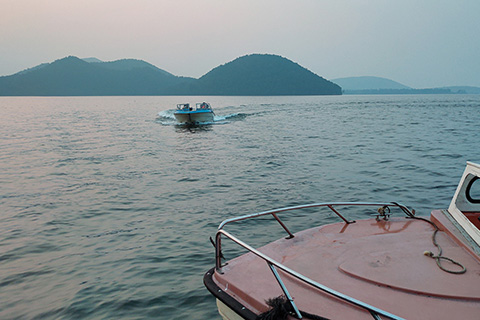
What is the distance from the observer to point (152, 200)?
42.3ft

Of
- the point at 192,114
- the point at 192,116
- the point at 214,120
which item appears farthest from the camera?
the point at 214,120

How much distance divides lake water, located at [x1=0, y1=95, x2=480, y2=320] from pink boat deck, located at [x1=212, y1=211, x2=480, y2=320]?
230cm

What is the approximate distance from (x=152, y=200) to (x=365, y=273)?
9695mm

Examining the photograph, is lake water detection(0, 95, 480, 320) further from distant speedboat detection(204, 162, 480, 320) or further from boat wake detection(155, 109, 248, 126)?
boat wake detection(155, 109, 248, 126)

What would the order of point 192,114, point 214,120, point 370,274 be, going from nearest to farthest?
point 370,274, point 192,114, point 214,120

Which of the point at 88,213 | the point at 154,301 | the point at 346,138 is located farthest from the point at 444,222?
the point at 346,138

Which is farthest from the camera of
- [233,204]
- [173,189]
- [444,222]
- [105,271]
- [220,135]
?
[220,135]

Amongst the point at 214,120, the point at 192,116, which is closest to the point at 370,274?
the point at 192,116

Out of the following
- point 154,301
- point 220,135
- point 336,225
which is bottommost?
point 220,135

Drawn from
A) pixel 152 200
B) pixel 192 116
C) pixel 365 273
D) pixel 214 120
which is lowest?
pixel 214 120

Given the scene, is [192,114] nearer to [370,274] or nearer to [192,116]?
[192,116]

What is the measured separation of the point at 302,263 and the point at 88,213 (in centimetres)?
884

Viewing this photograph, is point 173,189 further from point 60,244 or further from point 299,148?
point 299,148

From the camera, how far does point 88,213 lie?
37.9 feet
